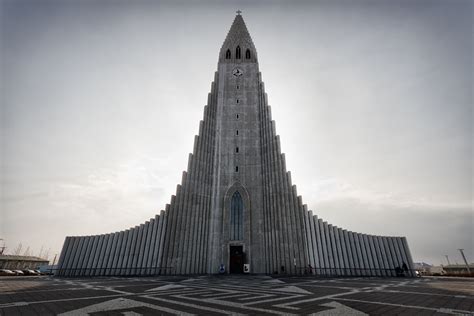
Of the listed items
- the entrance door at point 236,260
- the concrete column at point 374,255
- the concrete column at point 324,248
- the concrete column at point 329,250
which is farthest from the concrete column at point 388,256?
the entrance door at point 236,260

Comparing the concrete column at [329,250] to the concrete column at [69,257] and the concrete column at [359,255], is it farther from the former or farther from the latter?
the concrete column at [69,257]

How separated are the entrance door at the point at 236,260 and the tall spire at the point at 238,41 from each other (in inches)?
1353

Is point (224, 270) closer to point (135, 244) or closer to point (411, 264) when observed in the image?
point (135, 244)

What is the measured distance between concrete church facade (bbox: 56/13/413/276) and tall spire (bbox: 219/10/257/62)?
15.6m

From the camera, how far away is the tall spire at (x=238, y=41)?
4637 cm

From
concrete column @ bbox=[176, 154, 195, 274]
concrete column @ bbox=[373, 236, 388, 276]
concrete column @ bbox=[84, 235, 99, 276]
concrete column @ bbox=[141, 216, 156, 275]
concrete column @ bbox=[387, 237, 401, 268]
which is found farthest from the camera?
concrete column @ bbox=[84, 235, 99, 276]

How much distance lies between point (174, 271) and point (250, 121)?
81.8 feet

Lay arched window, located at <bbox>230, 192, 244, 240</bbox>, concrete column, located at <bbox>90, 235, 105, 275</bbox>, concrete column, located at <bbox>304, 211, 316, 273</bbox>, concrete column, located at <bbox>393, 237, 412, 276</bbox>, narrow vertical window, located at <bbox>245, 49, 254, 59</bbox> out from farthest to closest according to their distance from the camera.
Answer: narrow vertical window, located at <bbox>245, 49, 254, 59</bbox> → concrete column, located at <bbox>90, 235, 105, 275</bbox> → concrete column, located at <bbox>393, 237, 412, 276</bbox> → arched window, located at <bbox>230, 192, 244, 240</bbox> → concrete column, located at <bbox>304, 211, 316, 273</bbox>

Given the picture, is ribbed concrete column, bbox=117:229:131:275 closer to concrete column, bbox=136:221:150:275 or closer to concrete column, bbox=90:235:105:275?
concrete column, bbox=136:221:150:275

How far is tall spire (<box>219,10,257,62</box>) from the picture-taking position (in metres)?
46.4

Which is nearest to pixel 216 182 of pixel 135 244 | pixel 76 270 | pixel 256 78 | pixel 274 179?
pixel 274 179

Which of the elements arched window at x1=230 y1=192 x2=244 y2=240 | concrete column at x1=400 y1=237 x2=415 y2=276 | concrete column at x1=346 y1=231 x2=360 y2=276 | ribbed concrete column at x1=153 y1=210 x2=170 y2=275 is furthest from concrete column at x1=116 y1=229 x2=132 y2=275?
concrete column at x1=400 y1=237 x2=415 y2=276

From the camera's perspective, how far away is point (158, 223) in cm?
3353

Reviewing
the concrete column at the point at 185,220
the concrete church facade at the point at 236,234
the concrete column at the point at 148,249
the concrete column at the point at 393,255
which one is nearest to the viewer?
the concrete column at the point at 185,220
